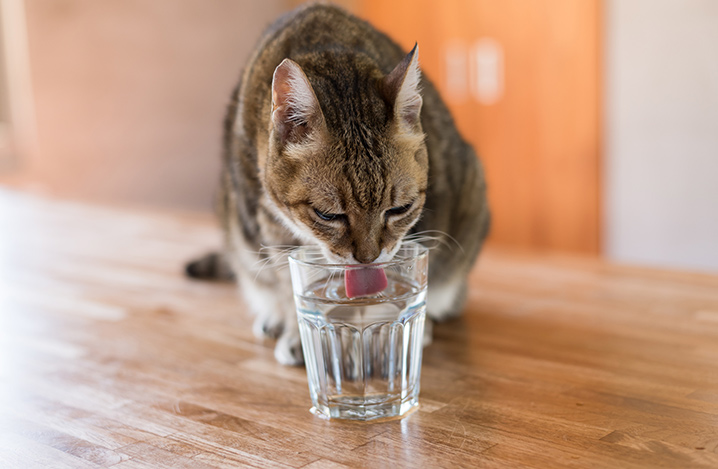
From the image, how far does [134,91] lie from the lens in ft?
14.4

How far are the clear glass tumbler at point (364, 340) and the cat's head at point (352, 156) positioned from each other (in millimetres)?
64

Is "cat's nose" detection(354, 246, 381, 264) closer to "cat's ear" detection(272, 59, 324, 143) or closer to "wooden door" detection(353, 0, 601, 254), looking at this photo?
"cat's ear" detection(272, 59, 324, 143)

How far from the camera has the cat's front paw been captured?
1.15 metres

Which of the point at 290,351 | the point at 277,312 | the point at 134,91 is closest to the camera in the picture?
the point at 290,351

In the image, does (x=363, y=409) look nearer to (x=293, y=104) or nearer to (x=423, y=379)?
(x=423, y=379)

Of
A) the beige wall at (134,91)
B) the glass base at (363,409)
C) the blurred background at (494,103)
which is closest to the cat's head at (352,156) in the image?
the glass base at (363,409)

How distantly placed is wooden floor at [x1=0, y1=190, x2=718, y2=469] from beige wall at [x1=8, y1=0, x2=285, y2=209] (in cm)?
263

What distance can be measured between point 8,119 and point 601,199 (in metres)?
3.26

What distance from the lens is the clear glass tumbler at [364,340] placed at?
0.92 metres

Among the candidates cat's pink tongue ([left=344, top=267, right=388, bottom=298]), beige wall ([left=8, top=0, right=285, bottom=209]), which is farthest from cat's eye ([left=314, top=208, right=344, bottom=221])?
beige wall ([left=8, top=0, right=285, bottom=209])

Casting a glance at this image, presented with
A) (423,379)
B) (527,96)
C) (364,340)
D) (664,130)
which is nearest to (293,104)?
(364,340)

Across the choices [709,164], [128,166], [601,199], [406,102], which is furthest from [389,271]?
[128,166]

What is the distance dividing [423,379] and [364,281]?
0.24 meters

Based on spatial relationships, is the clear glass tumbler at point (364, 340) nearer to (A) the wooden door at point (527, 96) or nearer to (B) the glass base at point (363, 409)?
(B) the glass base at point (363, 409)
